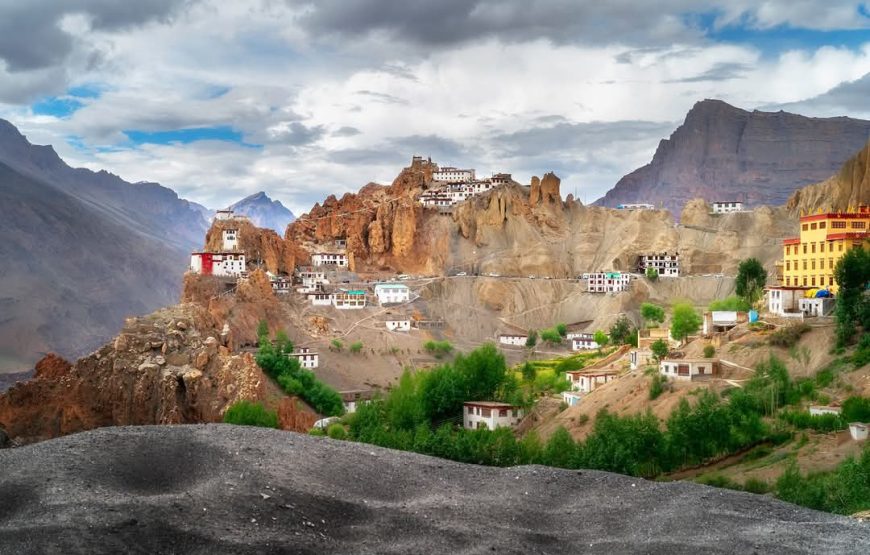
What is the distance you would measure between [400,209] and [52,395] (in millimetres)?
51641

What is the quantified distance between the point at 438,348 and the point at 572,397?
37046 millimetres

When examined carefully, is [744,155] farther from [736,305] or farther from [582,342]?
[736,305]

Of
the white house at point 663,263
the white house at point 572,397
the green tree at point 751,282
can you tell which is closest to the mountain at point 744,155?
the white house at point 663,263

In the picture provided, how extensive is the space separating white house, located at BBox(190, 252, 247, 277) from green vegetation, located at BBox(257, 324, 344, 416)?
17068 millimetres

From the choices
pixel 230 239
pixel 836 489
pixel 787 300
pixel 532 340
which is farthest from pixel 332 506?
pixel 230 239

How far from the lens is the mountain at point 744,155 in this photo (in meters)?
168

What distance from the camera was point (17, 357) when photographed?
4574 inches

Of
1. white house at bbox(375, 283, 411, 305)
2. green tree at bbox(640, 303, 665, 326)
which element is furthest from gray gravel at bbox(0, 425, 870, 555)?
white house at bbox(375, 283, 411, 305)

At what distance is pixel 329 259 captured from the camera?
328ft

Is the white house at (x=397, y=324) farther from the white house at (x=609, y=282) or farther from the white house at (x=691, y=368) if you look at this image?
the white house at (x=691, y=368)

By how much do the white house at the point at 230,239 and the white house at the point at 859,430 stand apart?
6824 centimetres

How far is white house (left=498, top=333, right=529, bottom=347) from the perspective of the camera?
85.9m

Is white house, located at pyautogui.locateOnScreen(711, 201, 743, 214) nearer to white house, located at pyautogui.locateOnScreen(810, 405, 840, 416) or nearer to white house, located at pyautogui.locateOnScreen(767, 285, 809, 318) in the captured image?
white house, located at pyautogui.locateOnScreen(767, 285, 809, 318)

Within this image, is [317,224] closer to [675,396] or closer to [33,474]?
[675,396]
